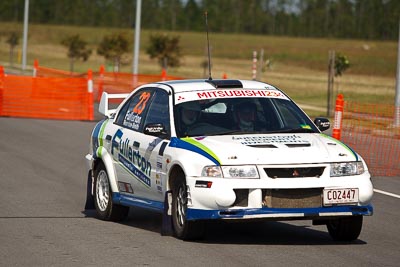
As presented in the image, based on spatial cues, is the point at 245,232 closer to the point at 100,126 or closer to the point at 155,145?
the point at 155,145

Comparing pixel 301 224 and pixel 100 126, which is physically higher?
pixel 100 126

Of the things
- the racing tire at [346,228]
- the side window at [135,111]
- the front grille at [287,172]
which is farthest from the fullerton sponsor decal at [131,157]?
the racing tire at [346,228]

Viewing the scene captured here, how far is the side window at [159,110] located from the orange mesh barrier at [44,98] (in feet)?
55.0

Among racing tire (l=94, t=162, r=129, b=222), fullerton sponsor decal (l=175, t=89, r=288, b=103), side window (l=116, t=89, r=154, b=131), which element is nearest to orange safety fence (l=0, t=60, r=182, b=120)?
racing tire (l=94, t=162, r=129, b=222)

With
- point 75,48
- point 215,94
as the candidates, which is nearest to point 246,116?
point 215,94

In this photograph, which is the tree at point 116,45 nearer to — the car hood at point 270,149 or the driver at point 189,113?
the driver at point 189,113

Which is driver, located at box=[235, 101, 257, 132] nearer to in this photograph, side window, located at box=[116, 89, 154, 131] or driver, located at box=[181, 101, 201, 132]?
driver, located at box=[181, 101, 201, 132]

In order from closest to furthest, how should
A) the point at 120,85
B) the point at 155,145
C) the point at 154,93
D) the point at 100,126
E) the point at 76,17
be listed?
the point at 155,145 < the point at 154,93 < the point at 100,126 < the point at 120,85 < the point at 76,17

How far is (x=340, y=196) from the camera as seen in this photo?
9617 mm

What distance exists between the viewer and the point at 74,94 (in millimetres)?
30844

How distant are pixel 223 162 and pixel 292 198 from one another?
681 millimetres

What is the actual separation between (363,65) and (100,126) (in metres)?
69.1

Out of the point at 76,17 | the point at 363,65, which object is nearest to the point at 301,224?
the point at 363,65

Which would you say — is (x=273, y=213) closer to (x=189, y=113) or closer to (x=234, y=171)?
(x=234, y=171)
